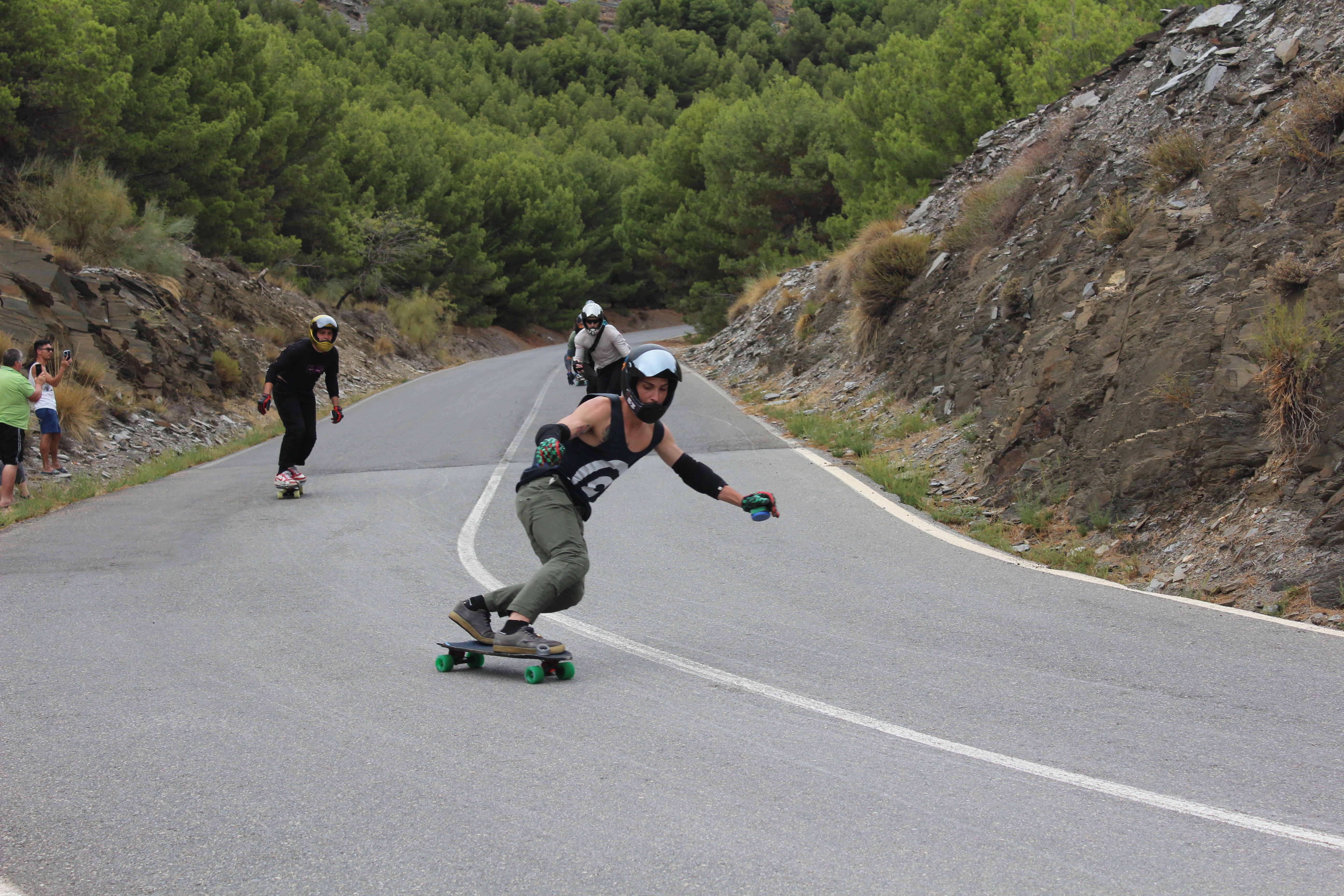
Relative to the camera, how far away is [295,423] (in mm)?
12102

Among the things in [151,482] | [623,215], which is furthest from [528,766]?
[623,215]

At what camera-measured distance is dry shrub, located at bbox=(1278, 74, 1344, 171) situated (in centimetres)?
916

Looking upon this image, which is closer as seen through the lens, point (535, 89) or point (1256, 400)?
point (1256, 400)

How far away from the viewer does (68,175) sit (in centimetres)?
2052

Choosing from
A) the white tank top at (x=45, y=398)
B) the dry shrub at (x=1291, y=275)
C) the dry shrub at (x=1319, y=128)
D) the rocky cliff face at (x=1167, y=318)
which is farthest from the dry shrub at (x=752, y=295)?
the dry shrub at (x=1291, y=275)

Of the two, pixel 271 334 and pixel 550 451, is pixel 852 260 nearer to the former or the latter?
pixel 271 334

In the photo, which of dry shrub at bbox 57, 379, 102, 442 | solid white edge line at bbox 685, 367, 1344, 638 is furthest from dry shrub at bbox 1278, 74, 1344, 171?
dry shrub at bbox 57, 379, 102, 442

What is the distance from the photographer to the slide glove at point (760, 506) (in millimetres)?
5590

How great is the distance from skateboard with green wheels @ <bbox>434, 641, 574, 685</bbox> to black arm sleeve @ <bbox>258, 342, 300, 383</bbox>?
7272 millimetres

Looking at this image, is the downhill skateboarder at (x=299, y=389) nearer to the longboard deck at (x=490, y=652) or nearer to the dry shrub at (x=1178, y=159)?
the longboard deck at (x=490, y=652)

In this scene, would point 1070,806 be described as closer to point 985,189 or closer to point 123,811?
point 123,811

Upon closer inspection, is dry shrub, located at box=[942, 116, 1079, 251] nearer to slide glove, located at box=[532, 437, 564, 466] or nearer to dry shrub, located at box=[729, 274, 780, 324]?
slide glove, located at box=[532, 437, 564, 466]

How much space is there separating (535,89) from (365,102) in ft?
224

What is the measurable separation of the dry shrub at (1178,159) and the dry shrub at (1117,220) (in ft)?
1.10
